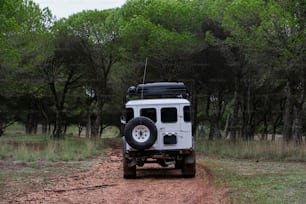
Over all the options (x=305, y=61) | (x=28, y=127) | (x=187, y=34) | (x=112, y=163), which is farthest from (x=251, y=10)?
(x=28, y=127)

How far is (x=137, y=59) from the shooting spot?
30.9 metres

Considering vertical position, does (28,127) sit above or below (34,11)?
below

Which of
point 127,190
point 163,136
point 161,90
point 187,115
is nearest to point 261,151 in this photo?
point 161,90

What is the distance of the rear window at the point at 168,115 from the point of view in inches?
557

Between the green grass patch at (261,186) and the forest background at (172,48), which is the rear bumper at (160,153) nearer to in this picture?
the green grass patch at (261,186)

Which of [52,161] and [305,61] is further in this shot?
[305,61]

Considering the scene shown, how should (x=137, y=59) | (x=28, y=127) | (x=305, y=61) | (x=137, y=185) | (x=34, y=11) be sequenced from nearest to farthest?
(x=137, y=185), (x=305, y=61), (x=34, y=11), (x=137, y=59), (x=28, y=127)

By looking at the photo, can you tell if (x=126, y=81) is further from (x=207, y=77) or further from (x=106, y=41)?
(x=207, y=77)

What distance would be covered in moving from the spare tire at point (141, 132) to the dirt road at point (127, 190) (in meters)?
1.06

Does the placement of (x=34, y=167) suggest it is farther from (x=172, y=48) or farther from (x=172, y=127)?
(x=172, y=48)

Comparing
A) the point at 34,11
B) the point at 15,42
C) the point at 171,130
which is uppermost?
the point at 34,11

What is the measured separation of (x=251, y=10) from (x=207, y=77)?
35.8 ft

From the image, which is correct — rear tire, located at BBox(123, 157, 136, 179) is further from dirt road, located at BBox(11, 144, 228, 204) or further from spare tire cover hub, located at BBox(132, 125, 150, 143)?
spare tire cover hub, located at BBox(132, 125, 150, 143)

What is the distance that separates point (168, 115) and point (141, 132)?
1063mm
